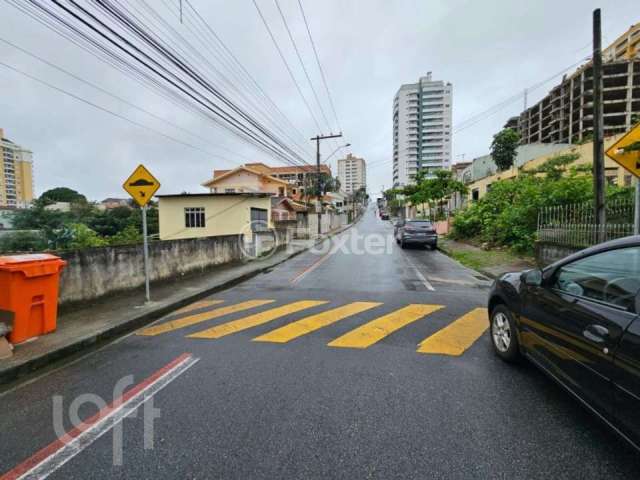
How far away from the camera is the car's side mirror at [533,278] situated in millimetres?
3111

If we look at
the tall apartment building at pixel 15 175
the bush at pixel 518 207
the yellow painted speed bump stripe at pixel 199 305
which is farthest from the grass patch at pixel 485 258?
the tall apartment building at pixel 15 175

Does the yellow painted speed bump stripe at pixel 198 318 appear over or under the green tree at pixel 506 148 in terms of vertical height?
under

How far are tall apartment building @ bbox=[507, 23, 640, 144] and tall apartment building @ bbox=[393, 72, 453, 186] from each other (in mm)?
29998

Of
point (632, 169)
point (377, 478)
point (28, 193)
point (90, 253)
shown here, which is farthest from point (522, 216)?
point (28, 193)

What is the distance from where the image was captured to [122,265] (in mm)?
7129

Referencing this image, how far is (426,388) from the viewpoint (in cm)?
314

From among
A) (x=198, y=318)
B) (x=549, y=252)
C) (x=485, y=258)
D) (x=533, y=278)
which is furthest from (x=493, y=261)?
(x=198, y=318)

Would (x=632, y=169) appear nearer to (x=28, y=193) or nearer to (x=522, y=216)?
(x=522, y=216)

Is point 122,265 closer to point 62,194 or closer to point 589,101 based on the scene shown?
point 62,194

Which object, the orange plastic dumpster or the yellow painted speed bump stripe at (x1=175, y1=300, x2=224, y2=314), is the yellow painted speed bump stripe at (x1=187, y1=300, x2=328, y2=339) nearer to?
the yellow painted speed bump stripe at (x1=175, y1=300, x2=224, y2=314)

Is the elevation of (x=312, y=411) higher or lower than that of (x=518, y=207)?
lower

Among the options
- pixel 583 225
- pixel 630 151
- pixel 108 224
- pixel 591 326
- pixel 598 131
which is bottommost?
pixel 591 326

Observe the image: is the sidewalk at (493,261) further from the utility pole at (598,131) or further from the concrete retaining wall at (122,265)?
the concrete retaining wall at (122,265)

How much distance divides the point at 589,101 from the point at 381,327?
74.0 m
